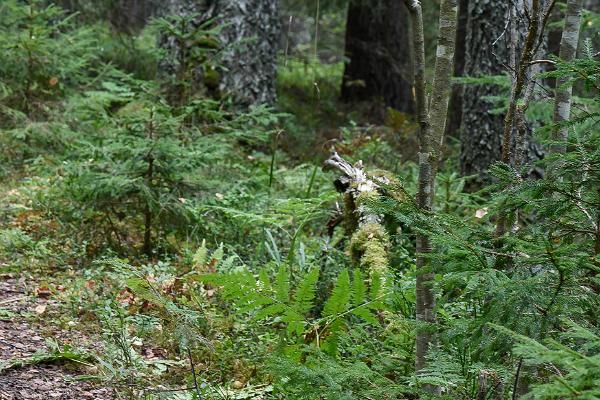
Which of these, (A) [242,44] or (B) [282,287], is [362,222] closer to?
(B) [282,287]

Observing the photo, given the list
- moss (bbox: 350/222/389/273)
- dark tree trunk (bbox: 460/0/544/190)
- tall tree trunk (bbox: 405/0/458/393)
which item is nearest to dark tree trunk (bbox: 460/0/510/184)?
dark tree trunk (bbox: 460/0/544/190)

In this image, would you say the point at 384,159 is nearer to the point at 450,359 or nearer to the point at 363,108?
the point at 363,108

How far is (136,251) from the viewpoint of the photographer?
5434 millimetres

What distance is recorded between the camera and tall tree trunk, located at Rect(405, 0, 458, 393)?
116 inches

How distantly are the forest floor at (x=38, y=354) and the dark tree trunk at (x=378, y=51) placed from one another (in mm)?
9089

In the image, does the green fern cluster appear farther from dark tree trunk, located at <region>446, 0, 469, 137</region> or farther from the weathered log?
dark tree trunk, located at <region>446, 0, 469, 137</region>

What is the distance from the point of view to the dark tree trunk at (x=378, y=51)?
41.6 ft

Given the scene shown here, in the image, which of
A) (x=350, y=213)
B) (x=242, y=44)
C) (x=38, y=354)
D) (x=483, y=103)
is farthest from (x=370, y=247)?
(x=242, y=44)

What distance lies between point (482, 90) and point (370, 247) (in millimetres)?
3748

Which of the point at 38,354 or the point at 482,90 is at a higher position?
the point at 482,90

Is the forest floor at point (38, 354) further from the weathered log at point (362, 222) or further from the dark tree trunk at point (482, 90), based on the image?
the dark tree trunk at point (482, 90)

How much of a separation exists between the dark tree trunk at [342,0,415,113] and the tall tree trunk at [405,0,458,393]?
9.62m

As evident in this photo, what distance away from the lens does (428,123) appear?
2988 millimetres

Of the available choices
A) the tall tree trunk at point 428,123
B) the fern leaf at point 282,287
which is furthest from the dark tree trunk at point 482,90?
the fern leaf at point 282,287
